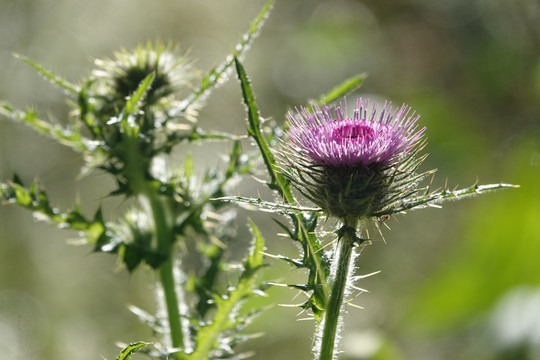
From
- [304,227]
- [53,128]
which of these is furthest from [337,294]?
[53,128]

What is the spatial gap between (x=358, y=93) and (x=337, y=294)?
5.30 meters

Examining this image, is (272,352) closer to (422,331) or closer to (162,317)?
(422,331)

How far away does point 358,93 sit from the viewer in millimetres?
6781

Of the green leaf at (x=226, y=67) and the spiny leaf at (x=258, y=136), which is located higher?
the green leaf at (x=226, y=67)

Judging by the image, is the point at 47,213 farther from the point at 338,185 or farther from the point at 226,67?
the point at 338,185

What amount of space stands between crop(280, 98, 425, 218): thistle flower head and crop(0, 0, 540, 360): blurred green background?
9.62 feet

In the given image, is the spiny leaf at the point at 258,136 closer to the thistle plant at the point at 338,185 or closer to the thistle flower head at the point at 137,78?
the thistle plant at the point at 338,185

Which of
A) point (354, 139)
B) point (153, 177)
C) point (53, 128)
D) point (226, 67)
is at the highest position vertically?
point (226, 67)

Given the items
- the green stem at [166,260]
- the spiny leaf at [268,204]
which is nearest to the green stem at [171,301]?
the green stem at [166,260]

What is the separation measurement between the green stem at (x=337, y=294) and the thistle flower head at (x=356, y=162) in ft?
0.26

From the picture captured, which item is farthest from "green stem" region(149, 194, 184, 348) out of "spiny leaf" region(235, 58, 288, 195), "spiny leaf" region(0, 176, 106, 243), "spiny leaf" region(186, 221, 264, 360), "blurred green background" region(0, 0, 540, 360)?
"blurred green background" region(0, 0, 540, 360)

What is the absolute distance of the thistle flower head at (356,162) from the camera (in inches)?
68.0

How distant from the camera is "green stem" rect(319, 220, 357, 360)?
1.64 m

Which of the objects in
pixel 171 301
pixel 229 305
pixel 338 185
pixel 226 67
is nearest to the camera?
pixel 338 185
